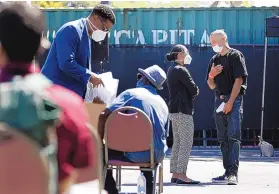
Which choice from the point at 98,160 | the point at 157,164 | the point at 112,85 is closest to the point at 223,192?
the point at 157,164

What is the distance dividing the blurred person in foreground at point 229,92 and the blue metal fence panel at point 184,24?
666 cm

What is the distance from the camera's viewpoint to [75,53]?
6078mm

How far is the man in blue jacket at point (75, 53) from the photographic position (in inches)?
235

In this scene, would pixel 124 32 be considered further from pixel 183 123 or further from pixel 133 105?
pixel 133 105

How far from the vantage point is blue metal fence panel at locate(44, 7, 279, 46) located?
607 inches

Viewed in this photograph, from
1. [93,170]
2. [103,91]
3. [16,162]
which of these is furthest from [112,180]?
[16,162]

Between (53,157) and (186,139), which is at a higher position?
(53,157)

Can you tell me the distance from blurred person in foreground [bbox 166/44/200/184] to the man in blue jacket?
8.35 feet

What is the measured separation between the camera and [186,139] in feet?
28.9

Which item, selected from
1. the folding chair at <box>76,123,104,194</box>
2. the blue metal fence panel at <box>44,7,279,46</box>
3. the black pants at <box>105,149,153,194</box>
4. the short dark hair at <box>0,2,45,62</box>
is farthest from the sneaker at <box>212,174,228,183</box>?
the blue metal fence panel at <box>44,7,279,46</box>

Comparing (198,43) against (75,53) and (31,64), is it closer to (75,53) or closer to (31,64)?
(75,53)

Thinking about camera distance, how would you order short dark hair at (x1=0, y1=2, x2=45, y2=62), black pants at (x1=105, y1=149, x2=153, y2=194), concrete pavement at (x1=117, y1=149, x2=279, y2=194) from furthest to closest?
1. concrete pavement at (x1=117, y1=149, x2=279, y2=194)
2. black pants at (x1=105, y1=149, x2=153, y2=194)
3. short dark hair at (x1=0, y1=2, x2=45, y2=62)

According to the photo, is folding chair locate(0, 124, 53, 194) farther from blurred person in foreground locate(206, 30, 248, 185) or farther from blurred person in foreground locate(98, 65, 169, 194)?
blurred person in foreground locate(206, 30, 248, 185)

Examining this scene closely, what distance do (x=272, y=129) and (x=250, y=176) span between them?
5498mm
